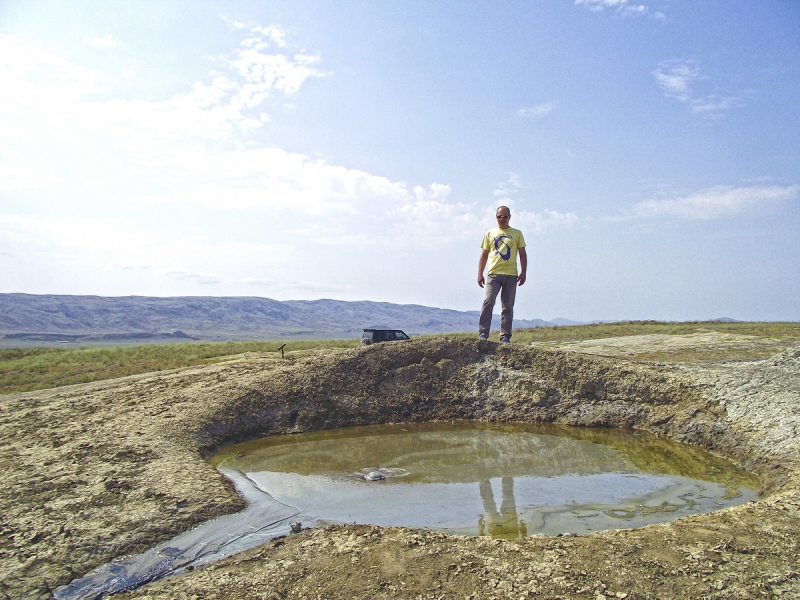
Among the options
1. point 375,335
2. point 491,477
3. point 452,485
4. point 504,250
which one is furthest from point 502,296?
point 375,335

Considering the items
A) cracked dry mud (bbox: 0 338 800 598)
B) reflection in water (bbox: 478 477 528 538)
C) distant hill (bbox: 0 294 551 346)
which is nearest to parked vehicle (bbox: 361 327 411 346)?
cracked dry mud (bbox: 0 338 800 598)

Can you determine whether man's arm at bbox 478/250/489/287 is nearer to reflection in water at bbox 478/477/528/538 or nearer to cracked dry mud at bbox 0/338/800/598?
cracked dry mud at bbox 0/338/800/598

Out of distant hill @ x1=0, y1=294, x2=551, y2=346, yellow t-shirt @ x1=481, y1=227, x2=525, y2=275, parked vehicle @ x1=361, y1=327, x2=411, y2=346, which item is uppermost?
yellow t-shirt @ x1=481, y1=227, x2=525, y2=275

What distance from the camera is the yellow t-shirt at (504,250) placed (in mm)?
8453

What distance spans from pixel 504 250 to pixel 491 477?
13.6 ft

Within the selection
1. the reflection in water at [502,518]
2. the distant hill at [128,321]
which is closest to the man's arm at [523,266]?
the reflection in water at [502,518]

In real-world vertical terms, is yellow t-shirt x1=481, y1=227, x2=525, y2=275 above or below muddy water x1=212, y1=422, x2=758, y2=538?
above

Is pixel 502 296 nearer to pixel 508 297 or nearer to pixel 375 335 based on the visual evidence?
pixel 508 297

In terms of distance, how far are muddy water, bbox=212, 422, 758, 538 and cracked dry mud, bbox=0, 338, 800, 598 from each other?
0.39 metres

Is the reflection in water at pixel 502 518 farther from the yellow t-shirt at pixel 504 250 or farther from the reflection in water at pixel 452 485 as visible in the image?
the yellow t-shirt at pixel 504 250

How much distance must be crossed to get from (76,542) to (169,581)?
37.2 inches

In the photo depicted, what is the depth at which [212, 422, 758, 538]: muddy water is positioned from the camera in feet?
13.9

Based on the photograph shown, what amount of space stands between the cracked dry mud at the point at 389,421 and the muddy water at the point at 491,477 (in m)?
0.39

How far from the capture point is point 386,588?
2.96 metres
